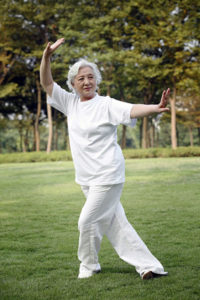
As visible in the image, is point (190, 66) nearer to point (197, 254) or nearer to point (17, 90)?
point (17, 90)

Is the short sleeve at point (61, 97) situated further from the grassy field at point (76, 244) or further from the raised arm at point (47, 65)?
the grassy field at point (76, 244)

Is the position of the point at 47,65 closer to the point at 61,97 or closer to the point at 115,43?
the point at 61,97

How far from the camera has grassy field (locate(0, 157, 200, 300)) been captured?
12.9 ft

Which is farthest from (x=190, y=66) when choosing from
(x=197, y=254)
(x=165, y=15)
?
(x=197, y=254)

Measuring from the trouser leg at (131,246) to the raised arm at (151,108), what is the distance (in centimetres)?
102

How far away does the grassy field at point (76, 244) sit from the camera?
155 inches

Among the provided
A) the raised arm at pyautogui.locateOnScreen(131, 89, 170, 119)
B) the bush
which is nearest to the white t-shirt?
the raised arm at pyautogui.locateOnScreen(131, 89, 170, 119)

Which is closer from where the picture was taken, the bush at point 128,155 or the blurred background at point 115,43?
the bush at point 128,155

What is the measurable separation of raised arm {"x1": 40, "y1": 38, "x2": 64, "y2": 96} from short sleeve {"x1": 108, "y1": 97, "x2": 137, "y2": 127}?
0.68 metres

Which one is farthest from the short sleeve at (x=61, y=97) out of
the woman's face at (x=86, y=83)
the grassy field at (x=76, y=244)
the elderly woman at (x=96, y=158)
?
the grassy field at (x=76, y=244)

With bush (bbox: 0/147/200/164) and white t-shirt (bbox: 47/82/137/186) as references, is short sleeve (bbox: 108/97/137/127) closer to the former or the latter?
white t-shirt (bbox: 47/82/137/186)

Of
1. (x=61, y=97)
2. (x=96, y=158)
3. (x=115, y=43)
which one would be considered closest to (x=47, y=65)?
(x=61, y=97)

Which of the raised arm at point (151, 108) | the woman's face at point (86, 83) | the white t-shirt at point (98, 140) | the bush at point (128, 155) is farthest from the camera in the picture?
the bush at point (128, 155)

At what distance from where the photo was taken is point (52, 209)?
957 centimetres
